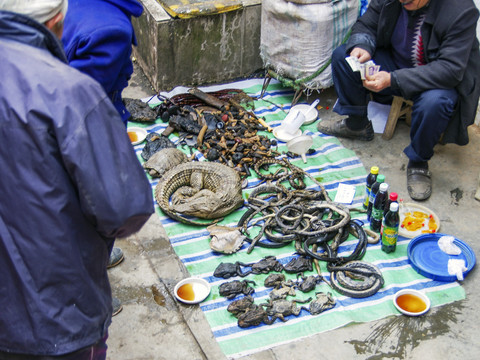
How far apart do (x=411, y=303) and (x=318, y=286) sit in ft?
2.19

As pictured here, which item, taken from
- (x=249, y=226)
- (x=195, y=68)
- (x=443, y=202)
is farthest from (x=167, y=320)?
(x=195, y=68)

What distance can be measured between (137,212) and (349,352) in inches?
87.0

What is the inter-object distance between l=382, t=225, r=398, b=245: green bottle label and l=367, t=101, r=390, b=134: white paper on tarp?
1703 mm

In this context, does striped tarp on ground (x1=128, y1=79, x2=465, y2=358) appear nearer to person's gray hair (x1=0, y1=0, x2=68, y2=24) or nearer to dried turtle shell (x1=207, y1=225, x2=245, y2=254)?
dried turtle shell (x1=207, y1=225, x2=245, y2=254)

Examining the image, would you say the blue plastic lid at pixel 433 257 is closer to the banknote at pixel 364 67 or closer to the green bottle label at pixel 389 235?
the green bottle label at pixel 389 235

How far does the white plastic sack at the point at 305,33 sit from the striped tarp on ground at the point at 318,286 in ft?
3.37

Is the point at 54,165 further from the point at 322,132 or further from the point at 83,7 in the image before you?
the point at 322,132

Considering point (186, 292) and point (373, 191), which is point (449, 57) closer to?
point (373, 191)

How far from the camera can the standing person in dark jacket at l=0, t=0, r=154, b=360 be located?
185 centimetres

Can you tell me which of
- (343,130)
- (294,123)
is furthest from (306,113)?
(343,130)

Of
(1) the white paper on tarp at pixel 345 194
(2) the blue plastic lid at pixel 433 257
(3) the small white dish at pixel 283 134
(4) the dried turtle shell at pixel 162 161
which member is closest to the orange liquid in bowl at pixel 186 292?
(4) the dried turtle shell at pixel 162 161

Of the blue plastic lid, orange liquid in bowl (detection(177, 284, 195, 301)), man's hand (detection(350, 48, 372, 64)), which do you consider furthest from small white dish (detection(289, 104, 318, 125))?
orange liquid in bowl (detection(177, 284, 195, 301))

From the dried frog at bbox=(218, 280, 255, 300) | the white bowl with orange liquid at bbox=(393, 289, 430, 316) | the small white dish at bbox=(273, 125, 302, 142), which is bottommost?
the dried frog at bbox=(218, 280, 255, 300)

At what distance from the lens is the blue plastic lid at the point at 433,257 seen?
418 cm
